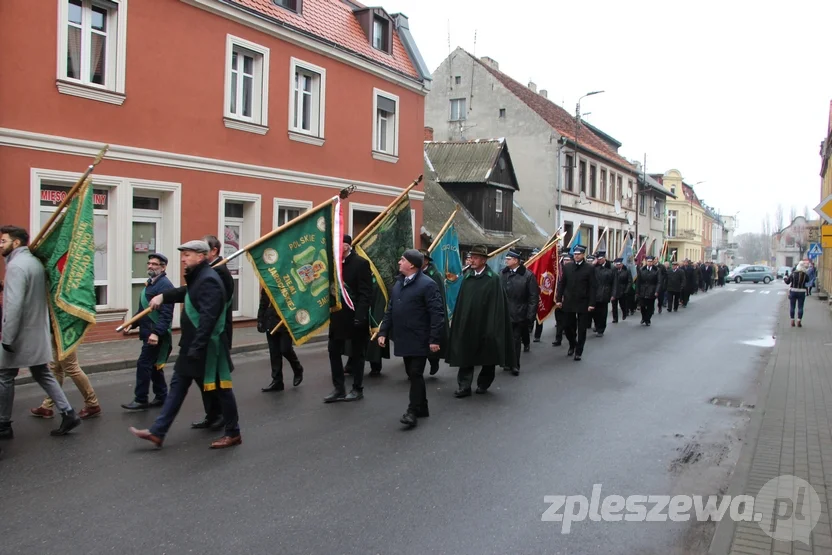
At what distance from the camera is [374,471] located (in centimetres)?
546

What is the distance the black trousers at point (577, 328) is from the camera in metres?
11.6

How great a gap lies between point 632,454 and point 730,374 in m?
5.29

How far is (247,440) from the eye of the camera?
6234mm

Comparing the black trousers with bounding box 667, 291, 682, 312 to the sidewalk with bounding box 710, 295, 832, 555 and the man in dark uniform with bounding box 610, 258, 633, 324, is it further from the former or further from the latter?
the sidewalk with bounding box 710, 295, 832, 555

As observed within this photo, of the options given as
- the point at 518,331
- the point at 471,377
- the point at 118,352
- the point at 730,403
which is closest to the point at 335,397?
the point at 471,377

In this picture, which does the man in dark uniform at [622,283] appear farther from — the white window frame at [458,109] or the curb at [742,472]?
the white window frame at [458,109]

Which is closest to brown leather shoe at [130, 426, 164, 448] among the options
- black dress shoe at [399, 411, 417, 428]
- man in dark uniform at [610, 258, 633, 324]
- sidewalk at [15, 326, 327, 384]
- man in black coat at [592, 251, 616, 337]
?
black dress shoe at [399, 411, 417, 428]

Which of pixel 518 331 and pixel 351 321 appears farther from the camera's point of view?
pixel 518 331

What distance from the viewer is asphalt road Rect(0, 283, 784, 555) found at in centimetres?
422

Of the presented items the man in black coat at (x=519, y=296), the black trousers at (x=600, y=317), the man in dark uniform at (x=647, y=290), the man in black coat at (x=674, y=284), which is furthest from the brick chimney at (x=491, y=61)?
the man in black coat at (x=519, y=296)

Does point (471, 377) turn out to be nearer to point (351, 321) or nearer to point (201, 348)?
point (351, 321)

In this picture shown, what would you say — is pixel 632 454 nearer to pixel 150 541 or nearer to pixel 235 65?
pixel 150 541

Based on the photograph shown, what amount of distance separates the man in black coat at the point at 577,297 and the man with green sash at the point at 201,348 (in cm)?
708

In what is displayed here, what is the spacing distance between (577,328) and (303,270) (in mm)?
6541
